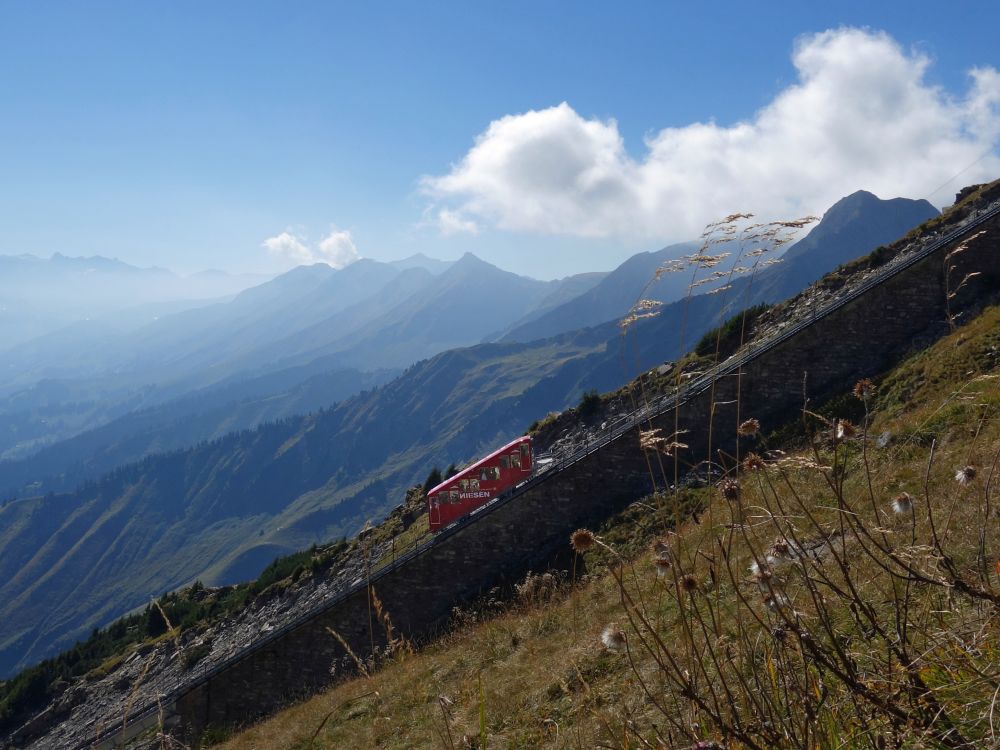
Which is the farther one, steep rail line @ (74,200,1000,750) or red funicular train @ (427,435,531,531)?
red funicular train @ (427,435,531,531)

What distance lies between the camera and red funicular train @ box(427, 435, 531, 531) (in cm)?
2452

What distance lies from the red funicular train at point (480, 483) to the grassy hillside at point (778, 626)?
692 cm

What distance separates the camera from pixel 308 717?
1333 centimetres

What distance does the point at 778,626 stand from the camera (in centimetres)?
235

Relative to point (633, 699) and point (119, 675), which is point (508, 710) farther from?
point (119, 675)

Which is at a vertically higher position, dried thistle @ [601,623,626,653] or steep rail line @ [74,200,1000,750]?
dried thistle @ [601,623,626,653]

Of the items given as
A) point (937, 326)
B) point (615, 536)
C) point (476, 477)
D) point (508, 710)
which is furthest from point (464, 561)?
point (937, 326)

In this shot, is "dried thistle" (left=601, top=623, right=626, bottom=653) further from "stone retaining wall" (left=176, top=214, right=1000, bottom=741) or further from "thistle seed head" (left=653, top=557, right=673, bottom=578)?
"stone retaining wall" (left=176, top=214, right=1000, bottom=741)

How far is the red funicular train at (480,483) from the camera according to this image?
965 inches

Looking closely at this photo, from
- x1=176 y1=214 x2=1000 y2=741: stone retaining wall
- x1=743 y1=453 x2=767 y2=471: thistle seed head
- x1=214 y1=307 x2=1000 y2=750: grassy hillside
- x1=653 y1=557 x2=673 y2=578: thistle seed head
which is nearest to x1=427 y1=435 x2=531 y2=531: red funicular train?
x1=176 y1=214 x2=1000 y2=741: stone retaining wall

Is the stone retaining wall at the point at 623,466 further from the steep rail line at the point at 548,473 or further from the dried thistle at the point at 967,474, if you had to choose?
the dried thistle at the point at 967,474

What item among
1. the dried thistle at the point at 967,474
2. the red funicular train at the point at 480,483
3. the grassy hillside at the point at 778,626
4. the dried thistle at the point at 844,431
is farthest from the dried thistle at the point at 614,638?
the red funicular train at the point at 480,483

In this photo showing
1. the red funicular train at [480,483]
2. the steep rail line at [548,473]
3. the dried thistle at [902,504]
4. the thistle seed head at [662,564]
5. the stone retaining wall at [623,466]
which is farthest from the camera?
the red funicular train at [480,483]

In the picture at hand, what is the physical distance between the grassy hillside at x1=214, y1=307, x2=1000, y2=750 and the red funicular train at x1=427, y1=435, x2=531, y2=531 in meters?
6.92
